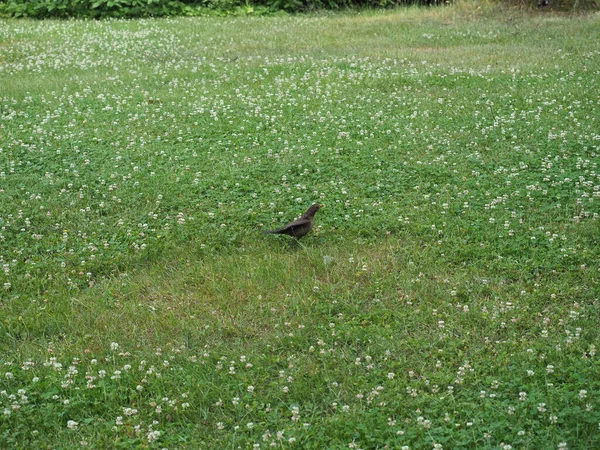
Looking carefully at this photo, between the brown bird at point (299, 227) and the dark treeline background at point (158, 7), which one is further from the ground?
the dark treeline background at point (158, 7)

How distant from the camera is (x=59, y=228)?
A: 7.12 metres

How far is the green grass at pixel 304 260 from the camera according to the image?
4512 millimetres

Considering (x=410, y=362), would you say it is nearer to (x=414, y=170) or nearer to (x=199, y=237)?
(x=199, y=237)

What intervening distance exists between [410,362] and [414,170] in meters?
3.52

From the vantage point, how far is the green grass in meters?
4.51

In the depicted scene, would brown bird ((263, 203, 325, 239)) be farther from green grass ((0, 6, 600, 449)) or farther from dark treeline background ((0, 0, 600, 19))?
dark treeline background ((0, 0, 600, 19))

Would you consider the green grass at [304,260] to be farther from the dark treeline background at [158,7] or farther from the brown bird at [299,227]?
the dark treeline background at [158,7]

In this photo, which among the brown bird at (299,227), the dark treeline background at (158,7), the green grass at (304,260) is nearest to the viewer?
the green grass at (304,260)

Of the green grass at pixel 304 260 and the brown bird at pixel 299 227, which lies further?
the brown bird at pixel 299 227

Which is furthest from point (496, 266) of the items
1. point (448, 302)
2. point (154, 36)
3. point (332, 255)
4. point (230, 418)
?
point (154, 36)

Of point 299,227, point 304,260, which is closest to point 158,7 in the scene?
point 299,227

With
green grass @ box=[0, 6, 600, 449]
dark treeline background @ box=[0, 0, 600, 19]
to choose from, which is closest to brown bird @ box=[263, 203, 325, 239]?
green grass @ box=[0, 6, 600, 449]

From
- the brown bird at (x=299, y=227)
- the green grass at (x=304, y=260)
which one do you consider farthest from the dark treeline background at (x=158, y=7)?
the brown bird at (x=299, y=227)

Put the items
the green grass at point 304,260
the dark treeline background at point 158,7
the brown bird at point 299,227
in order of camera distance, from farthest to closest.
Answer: the dark treeline background at point 158,7
the brown bird at point 299,227
the green grass at point 304,260
